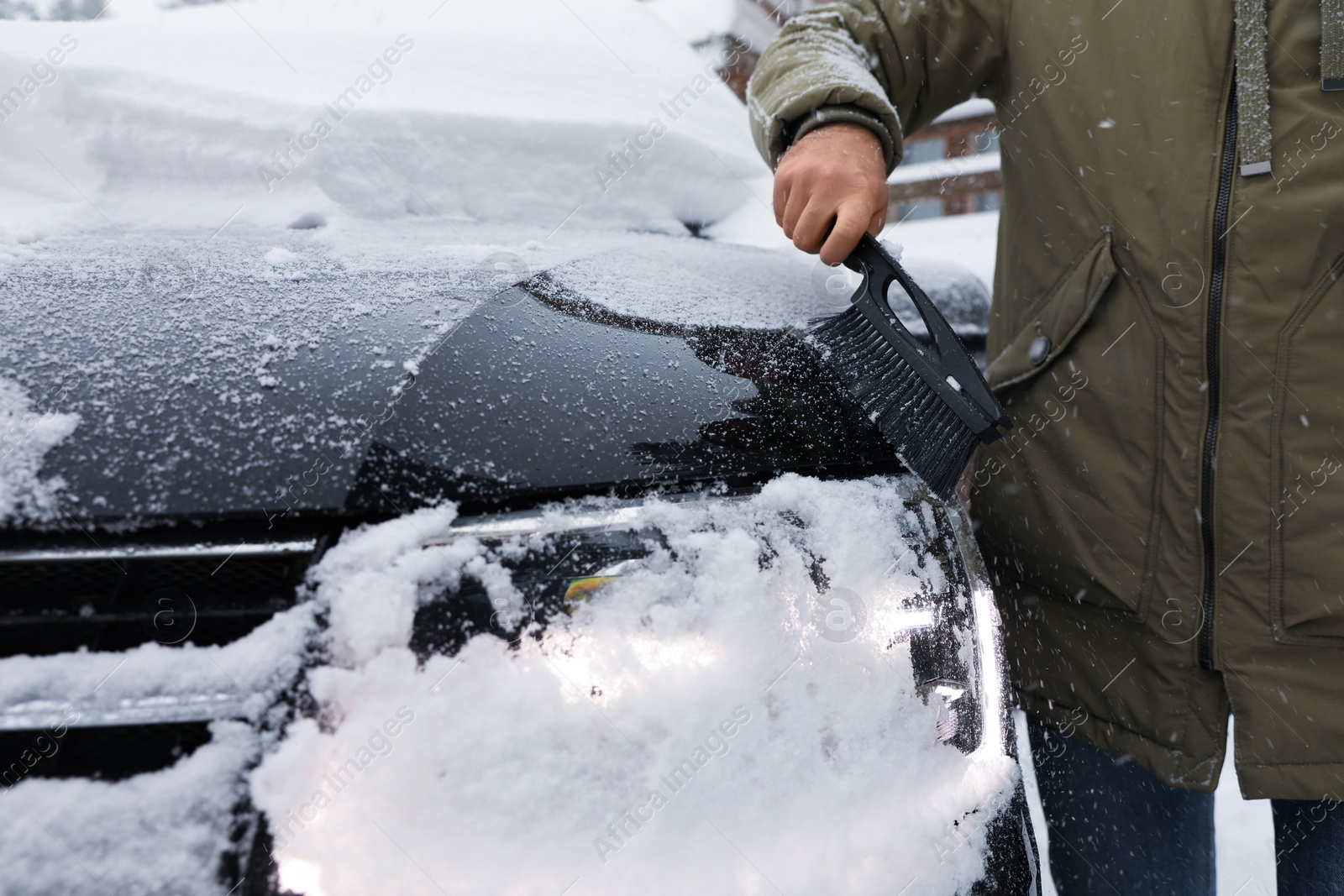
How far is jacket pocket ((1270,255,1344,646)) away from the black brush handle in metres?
0.37

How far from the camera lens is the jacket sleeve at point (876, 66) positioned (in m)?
1.23

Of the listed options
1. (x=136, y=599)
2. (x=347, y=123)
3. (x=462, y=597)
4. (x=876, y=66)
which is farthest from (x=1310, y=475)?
(x=347, y=123)

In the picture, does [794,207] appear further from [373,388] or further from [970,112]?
[970,112]

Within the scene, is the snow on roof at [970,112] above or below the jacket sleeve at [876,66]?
below

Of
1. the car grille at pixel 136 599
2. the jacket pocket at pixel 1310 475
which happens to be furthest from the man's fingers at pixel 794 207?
the car grille at pixel 136 599

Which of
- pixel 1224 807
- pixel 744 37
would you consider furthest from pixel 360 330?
pixel 744 37

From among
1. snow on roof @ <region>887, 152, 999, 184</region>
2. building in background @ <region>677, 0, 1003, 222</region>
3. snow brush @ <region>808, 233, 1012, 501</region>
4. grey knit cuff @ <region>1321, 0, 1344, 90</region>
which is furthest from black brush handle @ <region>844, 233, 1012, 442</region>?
snow on roof @ <region>887, 152, 999, 184</region>

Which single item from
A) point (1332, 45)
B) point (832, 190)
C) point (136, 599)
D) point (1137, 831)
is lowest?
point (1137, 831)

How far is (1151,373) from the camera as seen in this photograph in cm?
116

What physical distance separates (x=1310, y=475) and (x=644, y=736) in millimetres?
946

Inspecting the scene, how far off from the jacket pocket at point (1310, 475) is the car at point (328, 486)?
0.45 meters

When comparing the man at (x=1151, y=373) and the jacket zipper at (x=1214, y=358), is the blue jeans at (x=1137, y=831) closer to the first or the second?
the man at (x=1151, y=373)

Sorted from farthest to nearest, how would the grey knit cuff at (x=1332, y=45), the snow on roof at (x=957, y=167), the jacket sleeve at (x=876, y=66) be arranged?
the snow on roof at (x=957, y=167)
the jacket sleeve at (x=876, y=66)
the grey knit cuff at (x=1332, y=45)

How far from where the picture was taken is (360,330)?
2.94 ft
